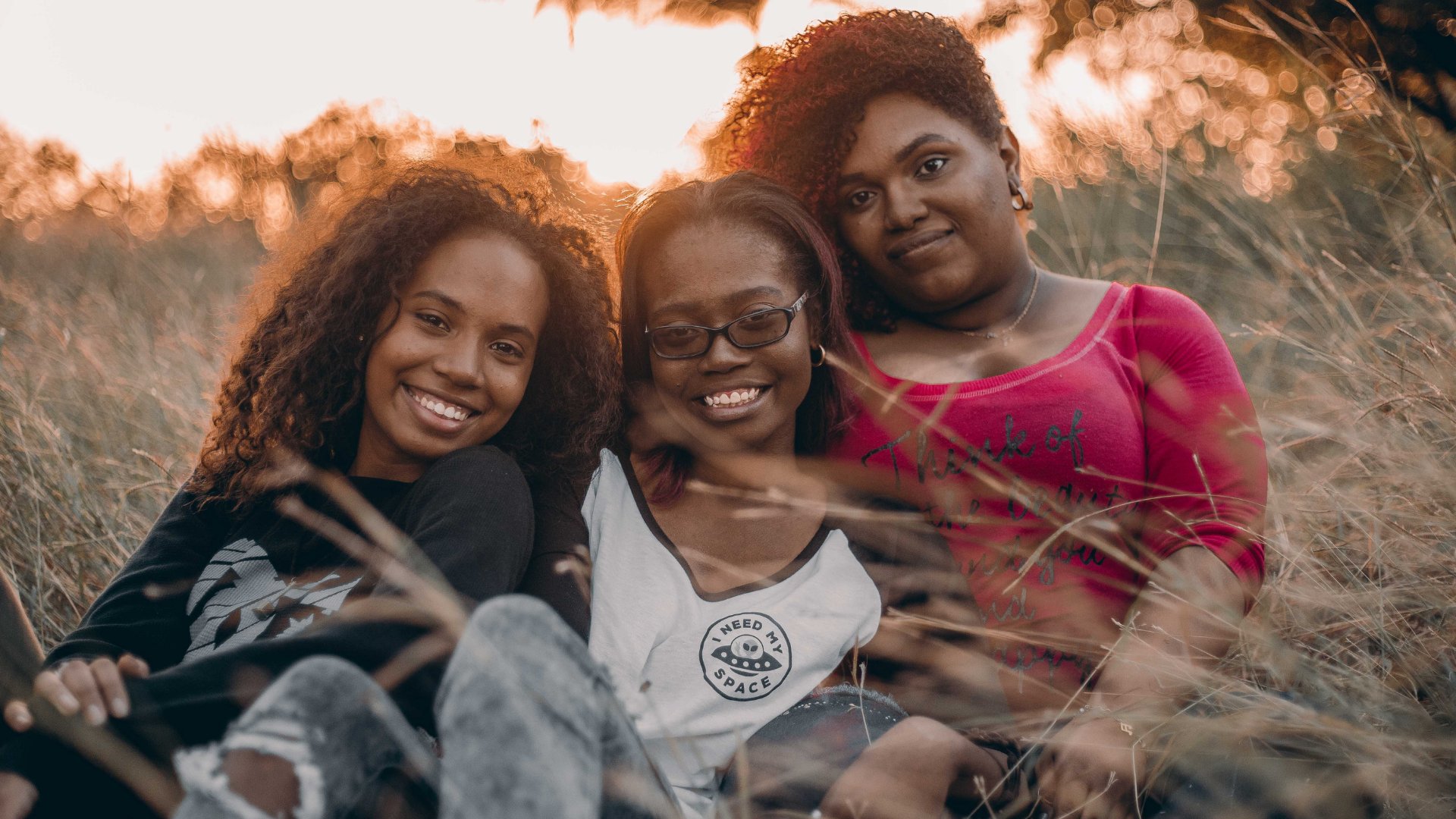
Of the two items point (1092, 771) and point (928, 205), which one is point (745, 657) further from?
point (928, 205)

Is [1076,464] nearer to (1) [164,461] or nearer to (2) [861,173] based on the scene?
(2) [861,173]

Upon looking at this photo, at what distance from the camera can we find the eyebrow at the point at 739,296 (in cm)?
210

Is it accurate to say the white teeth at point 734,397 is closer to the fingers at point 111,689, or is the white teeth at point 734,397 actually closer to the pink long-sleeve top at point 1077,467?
the pink long-sleeve top at point 1077,467

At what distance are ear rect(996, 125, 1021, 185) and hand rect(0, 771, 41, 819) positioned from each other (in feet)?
7.55

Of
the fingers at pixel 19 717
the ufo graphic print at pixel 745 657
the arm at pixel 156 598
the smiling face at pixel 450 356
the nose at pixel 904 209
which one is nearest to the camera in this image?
the fingers at pixel 19 717

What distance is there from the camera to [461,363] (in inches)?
78.1

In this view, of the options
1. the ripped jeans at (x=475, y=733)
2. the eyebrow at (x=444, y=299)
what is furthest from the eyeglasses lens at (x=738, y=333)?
the ripped jeans at (x=475, y=733)

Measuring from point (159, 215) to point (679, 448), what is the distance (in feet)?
20.2

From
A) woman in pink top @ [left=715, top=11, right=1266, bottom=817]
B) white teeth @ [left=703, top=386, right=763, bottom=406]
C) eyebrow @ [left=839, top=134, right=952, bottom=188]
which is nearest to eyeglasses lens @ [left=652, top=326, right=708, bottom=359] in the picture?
white teeth @ [left=703, top=386, right=763, bottom=406]

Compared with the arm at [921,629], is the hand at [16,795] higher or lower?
higher

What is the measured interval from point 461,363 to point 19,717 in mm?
923

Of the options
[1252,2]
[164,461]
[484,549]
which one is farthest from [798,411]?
[1252,2]

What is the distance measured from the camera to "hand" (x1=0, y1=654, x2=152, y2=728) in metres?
1.40

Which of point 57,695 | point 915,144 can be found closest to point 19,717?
point 57,695
